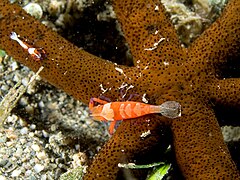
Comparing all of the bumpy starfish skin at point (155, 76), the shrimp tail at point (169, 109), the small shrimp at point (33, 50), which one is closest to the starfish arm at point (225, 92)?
the bumpy starfish skin at point (155, 76)

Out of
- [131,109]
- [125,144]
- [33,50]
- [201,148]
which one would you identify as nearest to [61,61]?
[33,50]

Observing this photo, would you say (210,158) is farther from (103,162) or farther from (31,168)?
(31,168)

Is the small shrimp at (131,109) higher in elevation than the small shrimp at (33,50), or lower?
lower

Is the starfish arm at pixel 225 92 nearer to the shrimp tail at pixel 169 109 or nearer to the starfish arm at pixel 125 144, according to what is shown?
the shrimp tail at pixel 169 109

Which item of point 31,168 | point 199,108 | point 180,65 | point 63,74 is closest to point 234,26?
point 180,65

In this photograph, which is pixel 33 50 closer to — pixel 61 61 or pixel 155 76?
pixel 61 61

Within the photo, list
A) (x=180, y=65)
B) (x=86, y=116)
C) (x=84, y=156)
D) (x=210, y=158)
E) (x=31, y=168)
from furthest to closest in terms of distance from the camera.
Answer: (x=86, y=116), (x=84, y=156), (x=31, y=168), (x=180, y=65), (x=210, y=158)
